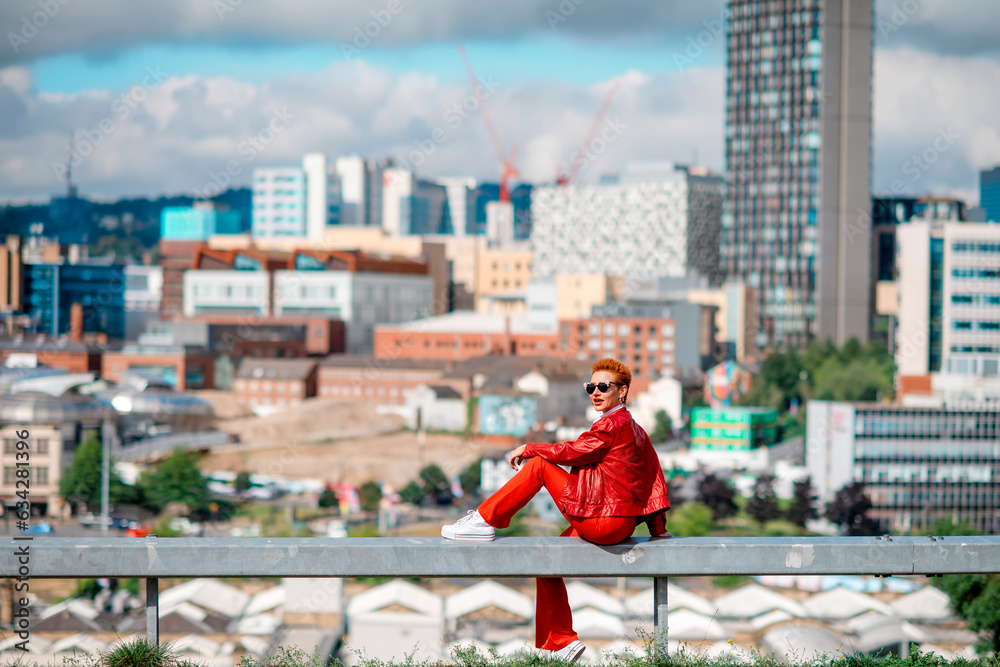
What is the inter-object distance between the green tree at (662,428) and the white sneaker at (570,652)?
4178 cm

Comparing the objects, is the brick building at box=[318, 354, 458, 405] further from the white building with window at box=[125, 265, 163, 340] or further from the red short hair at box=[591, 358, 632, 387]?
the red short hair at box=[591, 358, 632, 387]

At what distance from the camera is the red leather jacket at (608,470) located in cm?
415

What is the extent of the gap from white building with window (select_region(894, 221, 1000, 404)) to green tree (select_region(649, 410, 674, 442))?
498 inches

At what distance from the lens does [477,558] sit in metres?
Result: 3.99

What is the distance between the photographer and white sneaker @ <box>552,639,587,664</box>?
419 centimetres

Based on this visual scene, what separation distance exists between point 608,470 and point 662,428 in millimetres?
43413

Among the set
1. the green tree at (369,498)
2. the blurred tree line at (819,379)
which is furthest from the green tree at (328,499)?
the blurred tree line at (819,379)

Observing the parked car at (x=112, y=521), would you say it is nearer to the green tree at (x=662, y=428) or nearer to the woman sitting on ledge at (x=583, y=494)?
the green tree at (x=662, y=428)

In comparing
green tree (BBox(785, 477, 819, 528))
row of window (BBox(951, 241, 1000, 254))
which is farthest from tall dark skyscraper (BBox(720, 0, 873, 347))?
green tree (BBox(785, 477, 819, 528))

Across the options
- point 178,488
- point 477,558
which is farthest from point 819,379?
point 477,558

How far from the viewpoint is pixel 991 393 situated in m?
40.4

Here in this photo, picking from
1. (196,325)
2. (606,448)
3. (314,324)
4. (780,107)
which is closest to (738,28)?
(780,107)

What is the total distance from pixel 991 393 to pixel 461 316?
34060mm

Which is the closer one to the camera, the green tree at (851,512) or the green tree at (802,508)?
the green tree at (851,512)
